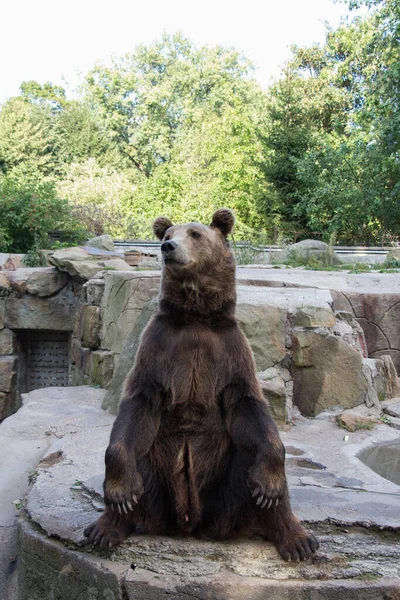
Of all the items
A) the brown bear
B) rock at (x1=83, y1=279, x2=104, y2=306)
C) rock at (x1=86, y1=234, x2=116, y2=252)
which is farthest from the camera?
rock at (x1=86, y1=234, x2=116, y2=252)

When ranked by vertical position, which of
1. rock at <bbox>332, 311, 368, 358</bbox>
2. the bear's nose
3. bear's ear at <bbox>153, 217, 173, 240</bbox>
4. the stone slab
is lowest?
rock at <bbox>332, 311, 368, 358</bbox>

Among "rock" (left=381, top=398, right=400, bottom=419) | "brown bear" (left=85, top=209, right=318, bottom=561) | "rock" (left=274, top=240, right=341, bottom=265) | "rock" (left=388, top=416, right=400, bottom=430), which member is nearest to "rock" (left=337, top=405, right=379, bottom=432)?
"rock" (left=388, top=416, right=400, bottom=430)

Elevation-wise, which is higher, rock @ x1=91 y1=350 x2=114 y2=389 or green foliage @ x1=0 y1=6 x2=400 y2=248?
green foliage @ x1=0 y1=6 x2=400 y2=248

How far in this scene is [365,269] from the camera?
433 inches

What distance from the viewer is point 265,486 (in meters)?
2.46

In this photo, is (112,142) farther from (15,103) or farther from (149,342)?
(149,342)

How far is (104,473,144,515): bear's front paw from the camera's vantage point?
2.49 meters

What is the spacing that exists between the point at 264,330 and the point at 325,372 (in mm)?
651

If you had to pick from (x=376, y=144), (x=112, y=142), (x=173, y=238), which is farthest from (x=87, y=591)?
(x=112, y=142)

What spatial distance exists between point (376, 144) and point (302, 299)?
1234 centimetres

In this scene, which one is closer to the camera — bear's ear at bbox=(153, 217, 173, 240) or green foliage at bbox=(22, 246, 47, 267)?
bear's ear at bbox=(153, 217, 173, 240)

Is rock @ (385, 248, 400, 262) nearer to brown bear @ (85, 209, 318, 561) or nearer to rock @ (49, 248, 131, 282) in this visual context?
rock @ (49, 248, 131, 282)

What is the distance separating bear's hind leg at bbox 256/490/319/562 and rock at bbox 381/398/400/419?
305 centimetres

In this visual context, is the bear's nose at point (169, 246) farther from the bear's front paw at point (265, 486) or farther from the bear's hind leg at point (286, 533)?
the bear's hind leg at point (286, 533)
